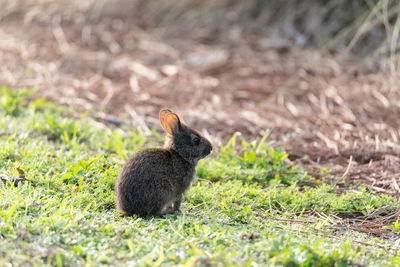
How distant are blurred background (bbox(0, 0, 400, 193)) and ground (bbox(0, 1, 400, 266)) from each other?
0.02m

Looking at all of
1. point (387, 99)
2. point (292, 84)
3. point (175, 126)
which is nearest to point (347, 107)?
point (387, 99)

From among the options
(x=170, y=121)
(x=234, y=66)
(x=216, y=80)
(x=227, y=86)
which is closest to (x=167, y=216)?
(x=170, y=121)

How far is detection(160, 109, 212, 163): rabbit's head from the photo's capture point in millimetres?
4832

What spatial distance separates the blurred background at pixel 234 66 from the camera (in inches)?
285

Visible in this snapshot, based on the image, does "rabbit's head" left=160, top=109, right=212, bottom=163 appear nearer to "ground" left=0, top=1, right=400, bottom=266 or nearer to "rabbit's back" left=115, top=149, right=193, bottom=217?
"rabbit's back" left=115, top=149, right=193, bottom=217

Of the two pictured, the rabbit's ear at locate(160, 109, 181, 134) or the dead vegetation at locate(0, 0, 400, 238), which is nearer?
the rabbit's ear at locate(160, 109, 181, 134)

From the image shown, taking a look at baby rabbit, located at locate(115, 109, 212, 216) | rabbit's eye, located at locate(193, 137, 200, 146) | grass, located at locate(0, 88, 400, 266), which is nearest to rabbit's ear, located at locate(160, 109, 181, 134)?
baby rabbit, located at locate(115, 109, 212, 216)

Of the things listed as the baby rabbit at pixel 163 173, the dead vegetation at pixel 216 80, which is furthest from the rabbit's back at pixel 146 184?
the dead vegetation at pixel 216 80

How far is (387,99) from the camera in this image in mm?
8297

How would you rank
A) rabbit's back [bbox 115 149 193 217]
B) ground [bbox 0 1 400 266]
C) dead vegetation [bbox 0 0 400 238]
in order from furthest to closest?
dead vegetation [bbox 0 0 400 238] < ground [bbox 0 1 400 266] < rabbit's back [bbox 115 149 193 217]

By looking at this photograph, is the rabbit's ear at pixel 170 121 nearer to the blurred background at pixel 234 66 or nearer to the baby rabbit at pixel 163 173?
the baby rabbit at pixel 163 173

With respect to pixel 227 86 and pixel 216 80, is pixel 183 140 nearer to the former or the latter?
pixel 227 86

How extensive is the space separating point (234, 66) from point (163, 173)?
5.78 m

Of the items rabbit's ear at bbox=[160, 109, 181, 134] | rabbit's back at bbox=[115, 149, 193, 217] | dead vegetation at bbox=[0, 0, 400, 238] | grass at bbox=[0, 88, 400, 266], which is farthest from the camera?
dead vegetation at bbox=[0, 0, 400, 238]
